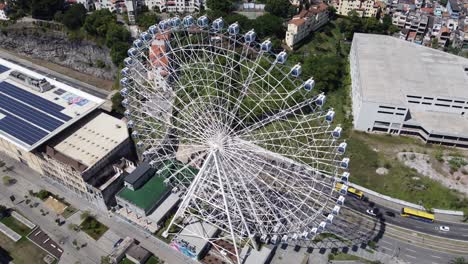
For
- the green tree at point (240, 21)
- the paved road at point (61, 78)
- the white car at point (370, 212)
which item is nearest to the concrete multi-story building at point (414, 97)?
the white car at point (370, 212)

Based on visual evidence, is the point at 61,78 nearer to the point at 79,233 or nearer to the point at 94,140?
the point at 94,140

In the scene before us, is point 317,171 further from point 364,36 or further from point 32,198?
point 364,36

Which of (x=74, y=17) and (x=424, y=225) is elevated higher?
(x=74, y=17)


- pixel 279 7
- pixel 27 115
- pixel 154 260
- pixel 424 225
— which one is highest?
pixel 279 7

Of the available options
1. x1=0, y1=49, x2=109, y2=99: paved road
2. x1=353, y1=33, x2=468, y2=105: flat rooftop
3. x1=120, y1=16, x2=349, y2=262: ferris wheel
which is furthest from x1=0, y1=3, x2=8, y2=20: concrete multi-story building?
x1=353, y1=33, x2=468, y2=105: flat rooftop

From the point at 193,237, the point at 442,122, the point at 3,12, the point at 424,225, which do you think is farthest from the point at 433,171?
the point at 3,12

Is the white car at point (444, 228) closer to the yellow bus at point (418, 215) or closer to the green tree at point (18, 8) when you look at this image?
the yellow bus at point (418, 215)

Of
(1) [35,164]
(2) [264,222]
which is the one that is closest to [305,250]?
(2) [264,222]

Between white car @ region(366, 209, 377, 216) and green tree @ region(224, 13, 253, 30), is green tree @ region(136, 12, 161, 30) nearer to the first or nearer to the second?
green tree @ region(224, 13, 253, 30)
